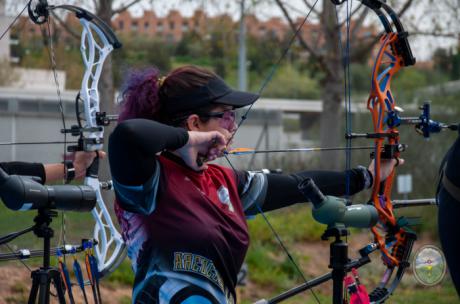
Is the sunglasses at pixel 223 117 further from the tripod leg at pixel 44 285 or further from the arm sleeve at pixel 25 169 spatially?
the arm sleeve at pixel 25 169

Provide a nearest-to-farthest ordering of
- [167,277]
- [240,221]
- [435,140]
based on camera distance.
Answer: [167,277]
[240,221]
[435,140]


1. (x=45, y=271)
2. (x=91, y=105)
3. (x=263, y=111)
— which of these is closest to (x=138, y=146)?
(x=45, y=271)

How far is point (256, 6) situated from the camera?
37.3 ft

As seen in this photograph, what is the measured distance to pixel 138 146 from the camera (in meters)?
2.73

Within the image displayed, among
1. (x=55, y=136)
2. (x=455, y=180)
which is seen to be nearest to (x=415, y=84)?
(x=55, y=136)

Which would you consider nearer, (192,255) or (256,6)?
(192,255)

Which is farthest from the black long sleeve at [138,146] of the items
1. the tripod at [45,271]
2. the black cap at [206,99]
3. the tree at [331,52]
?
the tree at [331,52]

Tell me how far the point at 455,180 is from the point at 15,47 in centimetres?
1299

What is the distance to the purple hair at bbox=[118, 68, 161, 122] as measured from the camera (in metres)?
3.11

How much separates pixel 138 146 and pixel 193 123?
44 cm

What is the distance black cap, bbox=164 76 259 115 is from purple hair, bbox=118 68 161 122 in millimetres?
51

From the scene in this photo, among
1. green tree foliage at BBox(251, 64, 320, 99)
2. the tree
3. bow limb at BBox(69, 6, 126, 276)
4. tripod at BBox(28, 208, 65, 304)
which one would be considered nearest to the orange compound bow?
tripod at BBox(28, 208, 65, 304)

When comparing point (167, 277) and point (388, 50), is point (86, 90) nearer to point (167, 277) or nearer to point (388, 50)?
point (388, 50)

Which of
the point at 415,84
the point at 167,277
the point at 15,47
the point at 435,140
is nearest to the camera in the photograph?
the point at 167,277
